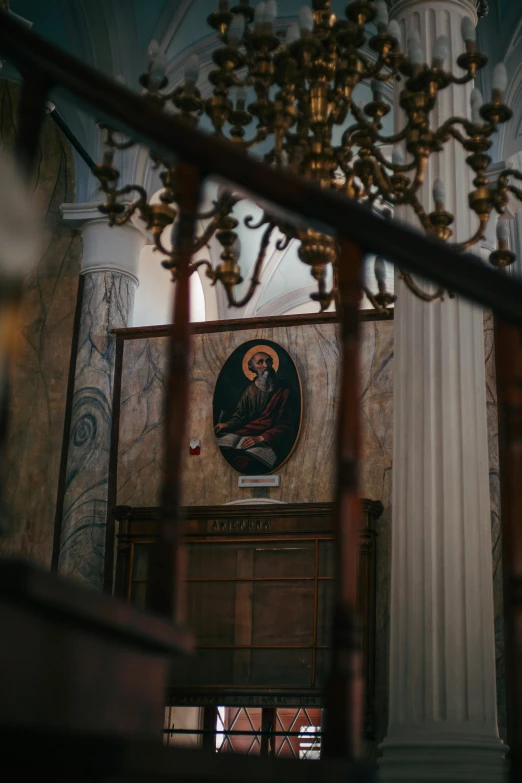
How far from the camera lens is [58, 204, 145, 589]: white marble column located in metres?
10.4

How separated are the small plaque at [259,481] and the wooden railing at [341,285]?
7816mm

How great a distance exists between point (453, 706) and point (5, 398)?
3.76m

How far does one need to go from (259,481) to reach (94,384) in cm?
222

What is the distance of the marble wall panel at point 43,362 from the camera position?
11.0 m

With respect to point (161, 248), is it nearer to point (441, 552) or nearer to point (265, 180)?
point (441, 552)

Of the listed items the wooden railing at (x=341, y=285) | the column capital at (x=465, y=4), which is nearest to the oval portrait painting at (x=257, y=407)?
the column capital at (x=465, y=4)

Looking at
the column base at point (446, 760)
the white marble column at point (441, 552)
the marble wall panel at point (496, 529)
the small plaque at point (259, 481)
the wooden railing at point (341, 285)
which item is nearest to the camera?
the wooden railing at point (341, 285)

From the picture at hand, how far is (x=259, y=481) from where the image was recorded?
1013 centimetres

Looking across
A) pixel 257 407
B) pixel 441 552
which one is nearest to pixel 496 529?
pixel 257 407

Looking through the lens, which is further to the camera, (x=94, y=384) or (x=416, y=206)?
(x=94, y=384)

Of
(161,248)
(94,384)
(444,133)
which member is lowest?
(161,248)

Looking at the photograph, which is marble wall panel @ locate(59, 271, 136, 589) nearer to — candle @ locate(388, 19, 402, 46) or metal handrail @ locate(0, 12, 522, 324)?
candle @ locate(388, 19, 402, 46)

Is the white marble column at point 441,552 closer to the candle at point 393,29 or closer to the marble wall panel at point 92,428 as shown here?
the candle at point 393,29

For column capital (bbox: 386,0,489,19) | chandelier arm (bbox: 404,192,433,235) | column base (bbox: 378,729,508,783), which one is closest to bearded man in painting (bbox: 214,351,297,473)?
column capital (bbox: 386,0,489,19)
